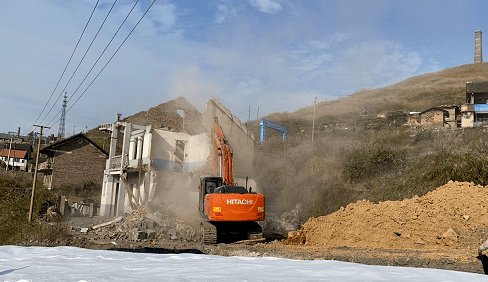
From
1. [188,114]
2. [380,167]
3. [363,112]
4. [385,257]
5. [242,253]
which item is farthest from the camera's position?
[363,112]

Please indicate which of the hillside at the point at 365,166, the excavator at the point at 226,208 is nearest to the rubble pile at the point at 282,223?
the hillside at the point at 365,166

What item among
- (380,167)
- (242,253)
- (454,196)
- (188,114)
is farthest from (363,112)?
(242,253)

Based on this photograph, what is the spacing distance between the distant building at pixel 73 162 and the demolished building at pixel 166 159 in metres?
18.5

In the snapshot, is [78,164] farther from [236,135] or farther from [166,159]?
[236,135]

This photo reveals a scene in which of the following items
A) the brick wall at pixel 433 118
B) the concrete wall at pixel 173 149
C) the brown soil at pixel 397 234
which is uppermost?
the brick wall at pixel 433 118

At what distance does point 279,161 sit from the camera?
1129 inches

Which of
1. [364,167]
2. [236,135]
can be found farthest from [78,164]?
[364,167]

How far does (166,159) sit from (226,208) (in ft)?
52.4

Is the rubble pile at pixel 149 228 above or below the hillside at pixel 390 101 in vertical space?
below

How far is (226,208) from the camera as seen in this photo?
1513 cm

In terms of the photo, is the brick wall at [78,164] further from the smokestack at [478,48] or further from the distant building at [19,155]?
the smokestack at [478,48]

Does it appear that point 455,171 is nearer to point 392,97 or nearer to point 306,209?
point 306,209

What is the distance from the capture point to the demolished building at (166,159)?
27.1 metres

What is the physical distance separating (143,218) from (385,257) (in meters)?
13.9
